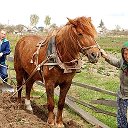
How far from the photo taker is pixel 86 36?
5941 millimetres

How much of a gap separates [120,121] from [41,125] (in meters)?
1.50

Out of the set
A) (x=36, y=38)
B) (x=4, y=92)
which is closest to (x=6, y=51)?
(x=4, y=92)

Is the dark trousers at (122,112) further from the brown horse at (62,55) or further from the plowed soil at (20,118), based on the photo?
the plowed soil at (20,118)

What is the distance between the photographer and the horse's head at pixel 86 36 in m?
5.71

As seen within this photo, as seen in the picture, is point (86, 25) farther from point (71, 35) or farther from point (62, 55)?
point (62, 55)

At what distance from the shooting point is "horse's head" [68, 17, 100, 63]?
5.71 m

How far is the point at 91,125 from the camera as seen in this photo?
292 inches

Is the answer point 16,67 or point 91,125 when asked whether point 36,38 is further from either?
point 91,125

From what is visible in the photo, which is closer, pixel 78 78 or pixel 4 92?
Answer: pixel 4 92

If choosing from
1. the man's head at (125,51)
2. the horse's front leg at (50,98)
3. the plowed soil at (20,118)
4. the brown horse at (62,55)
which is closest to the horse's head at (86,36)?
the brown horse at (62,55)

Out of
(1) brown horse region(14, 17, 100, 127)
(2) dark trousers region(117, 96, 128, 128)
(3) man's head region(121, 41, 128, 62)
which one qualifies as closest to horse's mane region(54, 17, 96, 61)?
(1) brown horse region(14, 17, 100, 127)

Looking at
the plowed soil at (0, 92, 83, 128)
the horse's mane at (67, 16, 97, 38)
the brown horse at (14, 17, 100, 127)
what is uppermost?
the horse's mane at (67, 16, 97, 38)

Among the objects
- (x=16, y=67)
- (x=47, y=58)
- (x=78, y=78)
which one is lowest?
(x=78, y=78)

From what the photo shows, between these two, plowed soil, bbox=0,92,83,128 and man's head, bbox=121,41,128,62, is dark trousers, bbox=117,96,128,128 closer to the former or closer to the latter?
man's head, bbox=121,41,128,62
